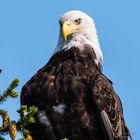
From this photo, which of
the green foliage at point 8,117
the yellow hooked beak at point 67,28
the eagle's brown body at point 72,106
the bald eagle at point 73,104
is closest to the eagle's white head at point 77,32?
the yellow hooked beak at point 67,28

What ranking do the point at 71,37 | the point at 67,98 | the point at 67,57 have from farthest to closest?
the point at 71,37 < the point at 67,57 < the point at 67,98

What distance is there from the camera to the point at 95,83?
6.41m

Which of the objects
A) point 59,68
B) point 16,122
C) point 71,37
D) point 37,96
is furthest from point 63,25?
point 16,122

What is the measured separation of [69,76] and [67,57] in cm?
69

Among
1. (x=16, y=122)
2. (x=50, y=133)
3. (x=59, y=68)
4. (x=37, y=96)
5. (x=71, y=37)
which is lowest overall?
(x=16, y=122)

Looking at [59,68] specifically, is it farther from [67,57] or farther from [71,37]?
[71,37]

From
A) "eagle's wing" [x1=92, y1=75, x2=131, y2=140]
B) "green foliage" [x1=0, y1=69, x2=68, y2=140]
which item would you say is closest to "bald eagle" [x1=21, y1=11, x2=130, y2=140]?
"eagle's wing" [x1=92, y1=75, x2=131, y2=140]

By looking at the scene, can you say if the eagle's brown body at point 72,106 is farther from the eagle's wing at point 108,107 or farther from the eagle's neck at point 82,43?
the eagle's neck at point 82,43

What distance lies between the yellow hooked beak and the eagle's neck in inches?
3.9

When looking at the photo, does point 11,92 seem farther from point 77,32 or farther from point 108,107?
point 77,32

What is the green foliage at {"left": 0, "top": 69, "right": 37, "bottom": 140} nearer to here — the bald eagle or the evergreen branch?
the evergreen branch

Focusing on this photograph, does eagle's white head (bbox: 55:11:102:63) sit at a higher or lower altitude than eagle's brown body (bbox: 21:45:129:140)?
higher

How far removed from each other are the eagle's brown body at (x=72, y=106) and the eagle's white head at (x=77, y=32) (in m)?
0.92

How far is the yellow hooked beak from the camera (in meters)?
7.31
